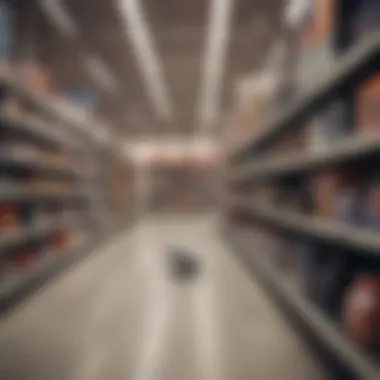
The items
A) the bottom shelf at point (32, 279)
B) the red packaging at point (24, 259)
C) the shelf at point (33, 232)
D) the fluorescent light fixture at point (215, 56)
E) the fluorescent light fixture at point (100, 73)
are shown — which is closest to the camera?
the bottom shelf at point (32, 279)

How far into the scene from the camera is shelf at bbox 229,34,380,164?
1390 mm

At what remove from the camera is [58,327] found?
95.3 inches

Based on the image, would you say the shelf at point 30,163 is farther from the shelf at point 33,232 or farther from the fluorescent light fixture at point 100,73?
the fluorescent light fixture at point 100,73

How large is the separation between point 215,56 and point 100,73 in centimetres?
212

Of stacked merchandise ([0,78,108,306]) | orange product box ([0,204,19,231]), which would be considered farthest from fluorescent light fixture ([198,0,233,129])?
orange product box ([0,204,19,231])

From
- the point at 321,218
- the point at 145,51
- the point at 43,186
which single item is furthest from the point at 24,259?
the point at 145,51

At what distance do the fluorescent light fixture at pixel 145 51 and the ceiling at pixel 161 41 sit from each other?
0.08m

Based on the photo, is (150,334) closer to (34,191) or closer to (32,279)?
(32,279)

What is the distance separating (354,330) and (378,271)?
0.87 ft

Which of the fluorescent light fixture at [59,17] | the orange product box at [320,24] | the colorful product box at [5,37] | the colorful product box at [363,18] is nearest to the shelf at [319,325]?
the colorful product box at [363,18]

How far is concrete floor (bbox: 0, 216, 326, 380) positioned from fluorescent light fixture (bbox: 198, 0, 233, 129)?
2.83 m

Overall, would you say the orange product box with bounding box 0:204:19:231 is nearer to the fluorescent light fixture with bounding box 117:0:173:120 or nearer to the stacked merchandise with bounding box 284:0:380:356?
A: the stacked merchandise with bounding box 284:0:380:356

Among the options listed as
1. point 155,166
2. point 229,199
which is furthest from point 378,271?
point 155,166

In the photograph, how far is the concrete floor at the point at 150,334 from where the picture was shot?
5.98 feet
